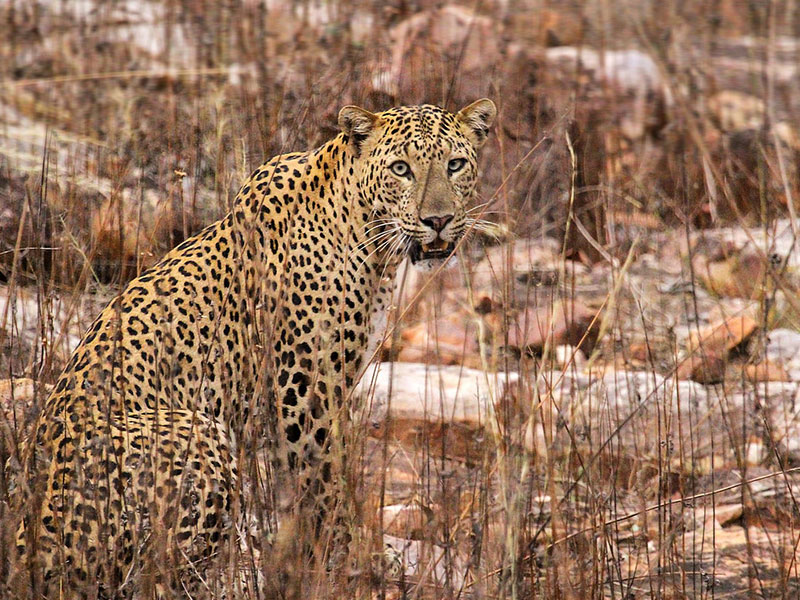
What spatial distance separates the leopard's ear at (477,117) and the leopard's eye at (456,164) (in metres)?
0.18

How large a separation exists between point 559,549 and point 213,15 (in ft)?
32.9

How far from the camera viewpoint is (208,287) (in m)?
4.55

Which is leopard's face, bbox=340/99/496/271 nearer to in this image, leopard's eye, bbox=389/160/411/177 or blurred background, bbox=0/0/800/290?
leopard's eye, bbox=389/160/411/177

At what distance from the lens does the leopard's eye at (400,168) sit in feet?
15.7

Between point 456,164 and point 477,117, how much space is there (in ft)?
0.79

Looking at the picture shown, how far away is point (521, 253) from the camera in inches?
364

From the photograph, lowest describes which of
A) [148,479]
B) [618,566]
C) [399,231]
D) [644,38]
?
[618,566]

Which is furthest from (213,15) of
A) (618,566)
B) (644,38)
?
(644,38)

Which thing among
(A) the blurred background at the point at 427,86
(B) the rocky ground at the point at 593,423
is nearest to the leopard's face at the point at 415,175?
(B) the rocky ground at the point at 593,423

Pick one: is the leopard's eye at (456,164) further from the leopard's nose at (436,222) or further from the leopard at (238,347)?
the leopard's nose at (436,222)

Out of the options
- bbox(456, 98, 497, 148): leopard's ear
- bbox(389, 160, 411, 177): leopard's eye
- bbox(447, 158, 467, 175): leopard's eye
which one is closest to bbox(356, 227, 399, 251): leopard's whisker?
bbox(389, 160, 411, 177): leopard's eye

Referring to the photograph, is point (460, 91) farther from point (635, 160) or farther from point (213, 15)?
point (213, 15)

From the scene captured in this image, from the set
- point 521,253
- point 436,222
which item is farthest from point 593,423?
point 521,253

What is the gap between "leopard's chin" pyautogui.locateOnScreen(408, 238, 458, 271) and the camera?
466cm
